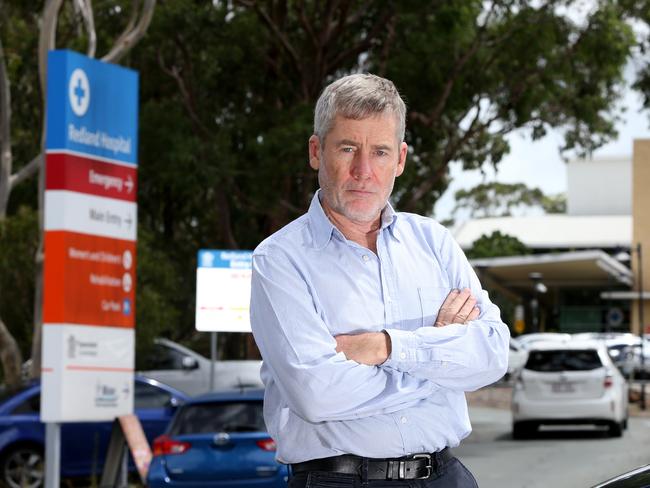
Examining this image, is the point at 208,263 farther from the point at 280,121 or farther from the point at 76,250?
the point at 280,121

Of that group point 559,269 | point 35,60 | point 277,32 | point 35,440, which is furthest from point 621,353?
point 35,440

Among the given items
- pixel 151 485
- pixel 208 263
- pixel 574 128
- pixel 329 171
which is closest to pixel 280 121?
pixel 574 128

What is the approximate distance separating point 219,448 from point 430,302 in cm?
953

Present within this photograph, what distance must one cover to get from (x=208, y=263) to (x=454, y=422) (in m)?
12.4

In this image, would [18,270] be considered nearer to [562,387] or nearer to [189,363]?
[189,363]

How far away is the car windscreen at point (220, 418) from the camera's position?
13.3m

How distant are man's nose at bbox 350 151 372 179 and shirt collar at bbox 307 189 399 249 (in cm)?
15

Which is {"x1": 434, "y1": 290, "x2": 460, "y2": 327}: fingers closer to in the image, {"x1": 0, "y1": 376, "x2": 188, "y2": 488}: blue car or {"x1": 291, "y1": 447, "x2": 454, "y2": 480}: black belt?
{"x1": 291, "y1": 447, "x2": 454, "y2": 480}: black belt

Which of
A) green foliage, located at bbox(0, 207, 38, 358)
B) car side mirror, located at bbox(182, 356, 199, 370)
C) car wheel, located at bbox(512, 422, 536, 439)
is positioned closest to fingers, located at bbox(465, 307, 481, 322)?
green foliage, located at bbox(0, 207, 38, 358)

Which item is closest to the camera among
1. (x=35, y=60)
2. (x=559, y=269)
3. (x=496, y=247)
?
(x=35, y=60)

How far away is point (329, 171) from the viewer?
3836mm

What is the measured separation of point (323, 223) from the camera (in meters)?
3.85

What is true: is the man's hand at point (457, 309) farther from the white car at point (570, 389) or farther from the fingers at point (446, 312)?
the white car at point (570, 389)

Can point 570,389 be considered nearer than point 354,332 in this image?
No
